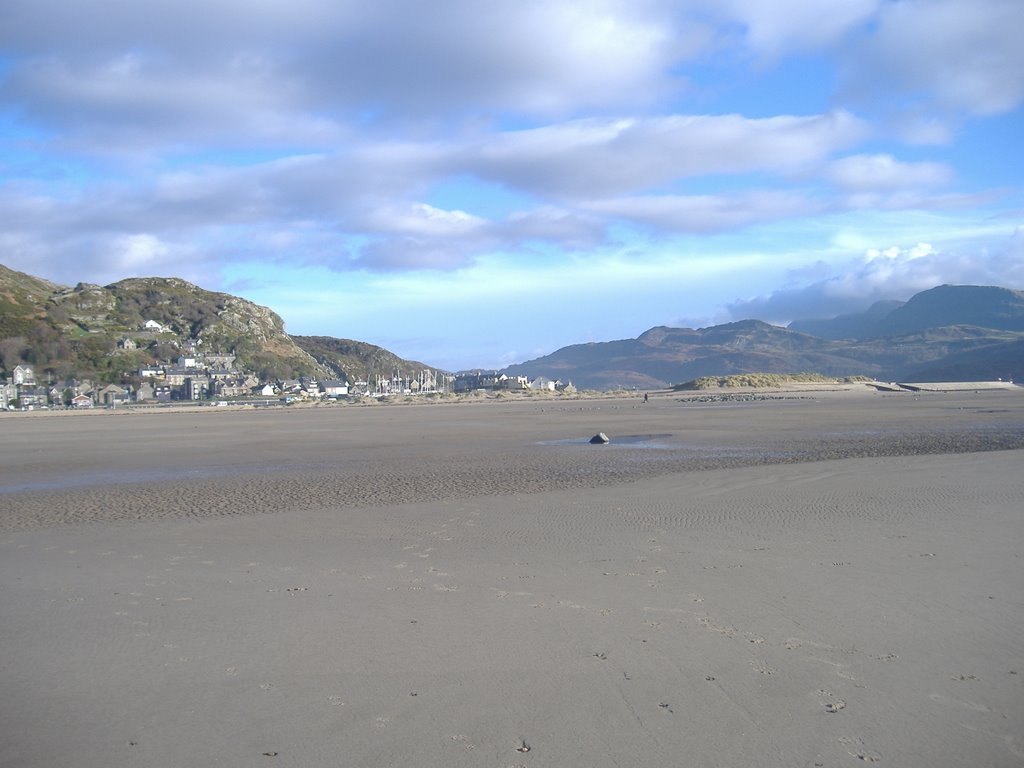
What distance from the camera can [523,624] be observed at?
19.7 feet

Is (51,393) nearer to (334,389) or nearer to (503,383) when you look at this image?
(334,389)

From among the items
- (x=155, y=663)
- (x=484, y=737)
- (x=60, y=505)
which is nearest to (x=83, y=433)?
(x=60, y=505)

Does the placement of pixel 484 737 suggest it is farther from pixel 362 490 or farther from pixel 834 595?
pixel 362 490

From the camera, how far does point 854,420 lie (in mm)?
30094

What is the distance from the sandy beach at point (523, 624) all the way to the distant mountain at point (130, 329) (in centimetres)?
8020

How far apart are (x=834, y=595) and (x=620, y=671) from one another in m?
2.55

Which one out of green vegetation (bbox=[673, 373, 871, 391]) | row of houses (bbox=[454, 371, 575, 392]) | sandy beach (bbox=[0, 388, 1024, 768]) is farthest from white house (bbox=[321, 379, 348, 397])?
sandy beach (bbox=[0, 388, 1024, 768])

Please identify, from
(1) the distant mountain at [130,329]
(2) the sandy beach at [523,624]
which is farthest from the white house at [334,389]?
(2) the sandy beach at [523,624]

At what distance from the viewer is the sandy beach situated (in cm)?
413

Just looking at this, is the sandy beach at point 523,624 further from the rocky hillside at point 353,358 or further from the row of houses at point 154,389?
the rocky hillside at point 353,358

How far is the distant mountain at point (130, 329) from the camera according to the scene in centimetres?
8406

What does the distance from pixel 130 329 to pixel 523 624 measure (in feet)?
347

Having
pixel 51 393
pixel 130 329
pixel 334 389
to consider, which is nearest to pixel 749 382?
pixel 334 389

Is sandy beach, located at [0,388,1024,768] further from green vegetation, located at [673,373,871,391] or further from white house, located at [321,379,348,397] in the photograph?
white house, located at [321,379,348,397]
